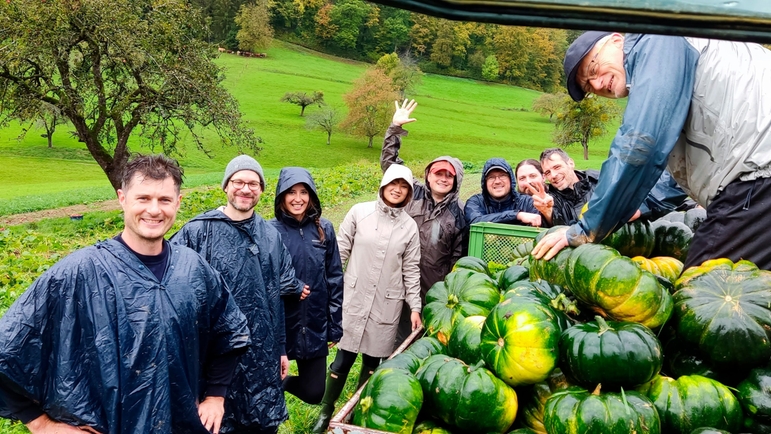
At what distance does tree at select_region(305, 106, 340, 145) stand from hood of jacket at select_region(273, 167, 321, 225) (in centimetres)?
4800

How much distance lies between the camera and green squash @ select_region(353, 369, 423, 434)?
7.54 ft

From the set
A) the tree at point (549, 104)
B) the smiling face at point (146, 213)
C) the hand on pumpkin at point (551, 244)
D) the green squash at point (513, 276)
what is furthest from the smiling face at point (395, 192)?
the tree at point (549, 104)

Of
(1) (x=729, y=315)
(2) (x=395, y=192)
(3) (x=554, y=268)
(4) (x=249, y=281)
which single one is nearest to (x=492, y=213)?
(2) (x=395, y=192)

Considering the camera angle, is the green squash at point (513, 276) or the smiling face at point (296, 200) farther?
the smiling face at point (296, 200)

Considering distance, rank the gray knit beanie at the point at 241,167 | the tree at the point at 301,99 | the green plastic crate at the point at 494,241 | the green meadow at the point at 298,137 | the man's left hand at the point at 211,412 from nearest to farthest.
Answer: the man's left hand at the point at 211,412
the gray knit beanie at the point at 241,167
the green plastic crate at the point at 494,241
the green meadow at the point at 298,137
the tree at the point at 301,99

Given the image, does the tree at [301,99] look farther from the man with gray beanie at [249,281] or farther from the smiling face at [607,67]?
the smiling face at [607,67]

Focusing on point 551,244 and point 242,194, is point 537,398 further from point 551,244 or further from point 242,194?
point 242,194

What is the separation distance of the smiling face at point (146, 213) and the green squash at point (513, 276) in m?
1.86

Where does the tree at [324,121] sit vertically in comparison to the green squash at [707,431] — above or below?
below

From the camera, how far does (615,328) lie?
7.55ft

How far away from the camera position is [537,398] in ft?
7.95

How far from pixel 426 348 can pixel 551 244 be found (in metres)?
0.83

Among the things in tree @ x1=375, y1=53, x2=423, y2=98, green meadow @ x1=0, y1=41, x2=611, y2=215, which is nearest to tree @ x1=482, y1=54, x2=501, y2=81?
green meadow @ x1=0, y1=41, x2=611, y2=215

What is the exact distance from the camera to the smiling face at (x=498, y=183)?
5.11 metres
